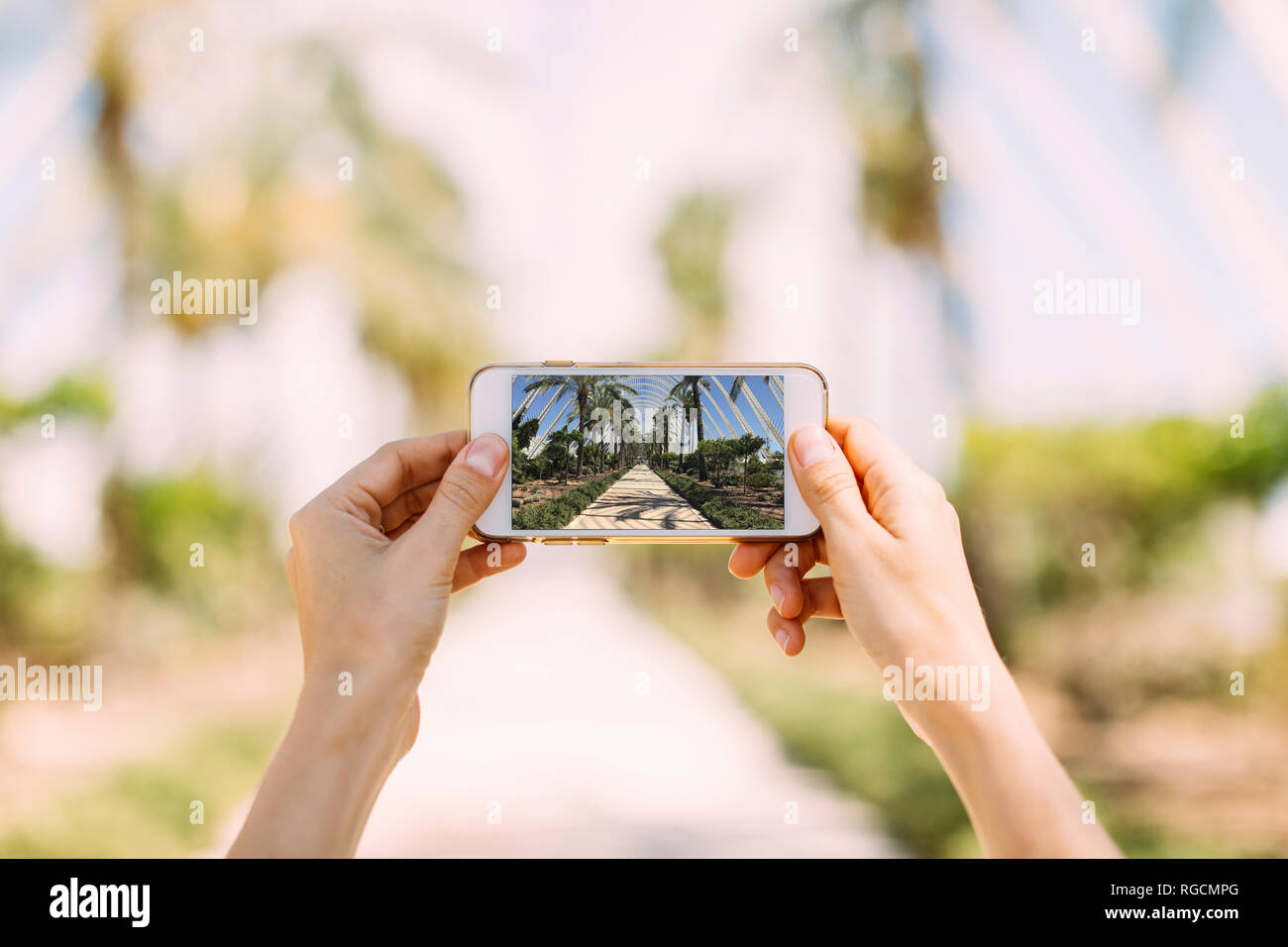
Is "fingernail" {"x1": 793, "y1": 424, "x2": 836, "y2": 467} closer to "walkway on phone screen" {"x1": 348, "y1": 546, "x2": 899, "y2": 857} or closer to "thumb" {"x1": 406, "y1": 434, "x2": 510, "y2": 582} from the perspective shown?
"thumb" {"x1": 406, "y1": 434, "x2": 510, "y2": 582}

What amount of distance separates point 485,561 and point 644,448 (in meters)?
0.28

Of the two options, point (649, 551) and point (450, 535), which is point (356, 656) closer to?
point (450, 535)

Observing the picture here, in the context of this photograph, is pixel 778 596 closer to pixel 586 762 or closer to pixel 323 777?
pixel 323 777

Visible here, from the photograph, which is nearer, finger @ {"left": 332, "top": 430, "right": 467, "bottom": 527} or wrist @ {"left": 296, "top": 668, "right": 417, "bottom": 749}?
wrist @ {"left": 296, "top": 668, "right": 417, "bottom": 749}

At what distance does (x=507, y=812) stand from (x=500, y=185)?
3.75 m

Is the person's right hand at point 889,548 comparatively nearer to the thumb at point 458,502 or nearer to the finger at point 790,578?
the finger at point 790,578

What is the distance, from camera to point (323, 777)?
2.45ft

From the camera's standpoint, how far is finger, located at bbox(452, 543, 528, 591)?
0.99m

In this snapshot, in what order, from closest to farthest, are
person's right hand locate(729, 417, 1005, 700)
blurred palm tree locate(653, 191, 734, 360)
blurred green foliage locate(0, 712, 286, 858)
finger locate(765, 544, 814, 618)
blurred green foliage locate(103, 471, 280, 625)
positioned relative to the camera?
person's right hand locate(729, 417, 1005, 700) < finger locate(765, 544, 814, 618) < blurred green foliage locate(0, 712, 286, 858) < blurred green foliage locate(103, 471, 280, 625) < blurred palm tree locate(653, 191, 734, 360)

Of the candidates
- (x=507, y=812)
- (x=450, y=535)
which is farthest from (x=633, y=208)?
(x=450, y=535)

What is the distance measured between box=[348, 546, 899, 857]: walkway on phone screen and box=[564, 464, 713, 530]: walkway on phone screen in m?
2.57

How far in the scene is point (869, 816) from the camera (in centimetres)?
312

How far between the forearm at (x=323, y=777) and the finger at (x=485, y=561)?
0.72ft

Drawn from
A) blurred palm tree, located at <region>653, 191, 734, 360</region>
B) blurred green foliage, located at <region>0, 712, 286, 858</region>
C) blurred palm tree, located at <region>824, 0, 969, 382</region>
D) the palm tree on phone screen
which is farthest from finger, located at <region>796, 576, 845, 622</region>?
→ blurred palm tree, located at <region>653, 191, 734, 360</region>
